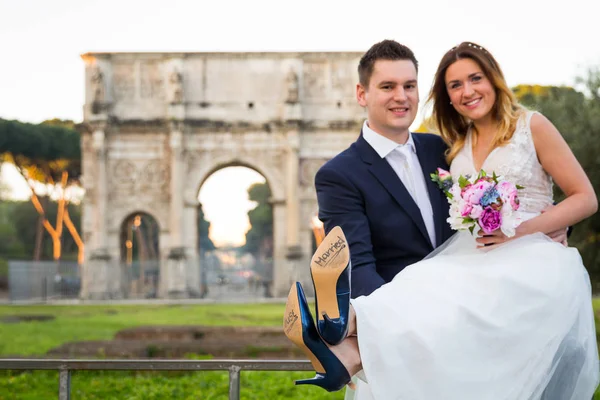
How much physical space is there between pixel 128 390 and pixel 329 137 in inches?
985

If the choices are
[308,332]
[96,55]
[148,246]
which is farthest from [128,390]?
[148,246]

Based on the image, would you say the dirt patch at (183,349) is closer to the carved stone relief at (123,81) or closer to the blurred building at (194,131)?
the blurred building at (194,131)

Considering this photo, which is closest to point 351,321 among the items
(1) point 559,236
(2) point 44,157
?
(1) point 559,236

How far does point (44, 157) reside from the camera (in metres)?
48.3

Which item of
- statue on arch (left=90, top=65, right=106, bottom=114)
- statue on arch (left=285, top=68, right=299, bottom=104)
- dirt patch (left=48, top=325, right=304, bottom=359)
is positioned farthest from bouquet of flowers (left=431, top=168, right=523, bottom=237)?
statue on arch (left=90, top=65, right=106, bottom=114)

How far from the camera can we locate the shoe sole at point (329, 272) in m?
2.94

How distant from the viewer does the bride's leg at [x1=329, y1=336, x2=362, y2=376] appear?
3.04 meters

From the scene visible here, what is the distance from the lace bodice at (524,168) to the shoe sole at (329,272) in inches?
56.1

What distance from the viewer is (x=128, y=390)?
28.5 feet

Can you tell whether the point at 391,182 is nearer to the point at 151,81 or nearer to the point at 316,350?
the point at 316,350

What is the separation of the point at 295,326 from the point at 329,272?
26 cm

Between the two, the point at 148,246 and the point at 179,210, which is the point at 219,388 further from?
the point at 148,246

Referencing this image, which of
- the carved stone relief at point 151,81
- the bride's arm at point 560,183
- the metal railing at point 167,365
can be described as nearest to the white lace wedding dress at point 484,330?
the bride's arm at point 560,183

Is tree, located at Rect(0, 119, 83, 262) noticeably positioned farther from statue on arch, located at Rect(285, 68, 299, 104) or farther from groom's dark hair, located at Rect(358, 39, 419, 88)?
groom's dark hair, located at Rect(358, 39, 419, 88)
